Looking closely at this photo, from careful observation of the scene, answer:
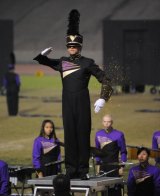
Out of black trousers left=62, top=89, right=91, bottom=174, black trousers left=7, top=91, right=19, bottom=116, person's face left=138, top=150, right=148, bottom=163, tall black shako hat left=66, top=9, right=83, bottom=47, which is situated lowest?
person's face left=138, top=150, right=148, bottom=163

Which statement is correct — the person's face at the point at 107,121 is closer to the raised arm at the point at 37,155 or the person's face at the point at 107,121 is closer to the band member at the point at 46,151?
the band member at the point at 46,151

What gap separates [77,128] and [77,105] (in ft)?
0.84

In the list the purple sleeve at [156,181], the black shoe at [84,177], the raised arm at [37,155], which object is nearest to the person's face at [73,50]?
the black shoe at [84,177]

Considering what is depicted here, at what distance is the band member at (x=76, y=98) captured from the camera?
33.4 feet

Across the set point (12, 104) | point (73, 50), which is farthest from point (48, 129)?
point (12, 104)

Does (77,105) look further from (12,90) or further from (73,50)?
(12,90)

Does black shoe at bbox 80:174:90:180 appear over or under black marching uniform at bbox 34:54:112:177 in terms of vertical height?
under

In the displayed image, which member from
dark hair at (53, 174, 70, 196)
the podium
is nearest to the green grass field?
the podium

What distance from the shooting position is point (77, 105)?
401 inches

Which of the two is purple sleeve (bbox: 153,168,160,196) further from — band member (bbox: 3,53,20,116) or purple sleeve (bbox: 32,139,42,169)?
band member (bbox: 3,53,20,116)

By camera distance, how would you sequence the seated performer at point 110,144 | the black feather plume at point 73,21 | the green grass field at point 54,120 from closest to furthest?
the black feather plume at point 73,21 → the seated performer at point 110,144 → the green grass field at point 54,120

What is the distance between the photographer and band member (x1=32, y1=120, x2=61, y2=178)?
13.9m

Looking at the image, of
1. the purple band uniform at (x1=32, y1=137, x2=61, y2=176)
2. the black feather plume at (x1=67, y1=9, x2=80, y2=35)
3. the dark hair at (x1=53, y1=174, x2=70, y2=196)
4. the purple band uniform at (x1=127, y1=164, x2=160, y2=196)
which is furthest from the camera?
the purple band uniform at (x1=32, y1=137, x2=61, y2=176)

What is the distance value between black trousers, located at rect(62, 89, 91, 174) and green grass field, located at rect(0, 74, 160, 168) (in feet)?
15.0
